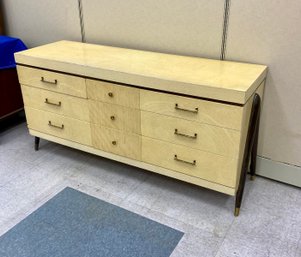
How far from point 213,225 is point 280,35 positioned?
1.02 m

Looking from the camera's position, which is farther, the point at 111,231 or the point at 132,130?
the point at 132,130

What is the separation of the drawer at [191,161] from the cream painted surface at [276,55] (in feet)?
1.51

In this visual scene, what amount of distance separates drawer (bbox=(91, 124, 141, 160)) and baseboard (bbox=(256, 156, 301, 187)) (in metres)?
0.75

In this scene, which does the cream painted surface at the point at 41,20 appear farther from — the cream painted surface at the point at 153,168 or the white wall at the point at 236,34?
the cream painted surface at the point at 153,168

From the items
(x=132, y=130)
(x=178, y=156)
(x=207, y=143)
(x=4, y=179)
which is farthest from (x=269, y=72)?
(x=4, y=179)

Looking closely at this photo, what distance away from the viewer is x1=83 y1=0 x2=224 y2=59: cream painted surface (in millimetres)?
1853

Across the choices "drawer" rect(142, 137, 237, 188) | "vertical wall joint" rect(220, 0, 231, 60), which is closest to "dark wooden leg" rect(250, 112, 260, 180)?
"drawer" rect(142, 137, 237, 188)

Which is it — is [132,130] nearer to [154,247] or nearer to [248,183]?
[154,247]

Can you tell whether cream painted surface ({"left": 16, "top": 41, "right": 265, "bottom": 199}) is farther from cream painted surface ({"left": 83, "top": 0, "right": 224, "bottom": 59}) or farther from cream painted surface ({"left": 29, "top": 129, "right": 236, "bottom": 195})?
cream painted surface ({"left": 83, "top": 0, "right": 224, "bottom": 59})

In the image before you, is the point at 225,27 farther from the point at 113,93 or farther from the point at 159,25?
the point at 113,93

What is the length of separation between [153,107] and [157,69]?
0.20 meters

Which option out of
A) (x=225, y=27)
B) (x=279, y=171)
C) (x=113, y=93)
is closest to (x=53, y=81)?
(x=113, y=93)

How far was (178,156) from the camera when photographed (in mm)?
1732

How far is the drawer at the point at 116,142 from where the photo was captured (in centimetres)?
185
